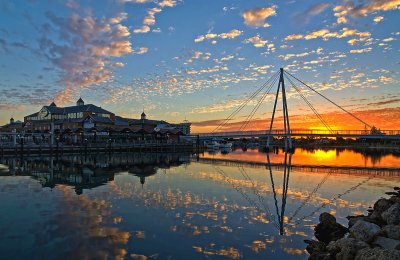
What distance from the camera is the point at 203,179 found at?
99.8 feet

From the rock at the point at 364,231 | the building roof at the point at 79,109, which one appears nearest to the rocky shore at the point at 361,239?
the rock at the point at 364,231

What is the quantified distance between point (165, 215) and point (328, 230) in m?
7.60

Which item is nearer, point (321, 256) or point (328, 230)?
point (321, 256)

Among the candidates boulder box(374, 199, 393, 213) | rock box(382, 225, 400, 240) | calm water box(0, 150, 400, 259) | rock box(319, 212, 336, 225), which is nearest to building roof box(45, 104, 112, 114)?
calm water box(0, 150, 400, 259)

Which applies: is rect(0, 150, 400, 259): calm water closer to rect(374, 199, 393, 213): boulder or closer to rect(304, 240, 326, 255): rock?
rect(304, 240, 326, 255): rock

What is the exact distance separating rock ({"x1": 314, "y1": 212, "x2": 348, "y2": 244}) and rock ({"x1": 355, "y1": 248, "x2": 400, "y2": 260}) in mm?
4016

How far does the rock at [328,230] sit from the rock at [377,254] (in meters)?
4.02

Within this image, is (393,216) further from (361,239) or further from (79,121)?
(79,121)

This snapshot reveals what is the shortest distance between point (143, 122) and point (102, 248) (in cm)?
9662

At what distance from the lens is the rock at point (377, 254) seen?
800cm

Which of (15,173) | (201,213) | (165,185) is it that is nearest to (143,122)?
(15,173)

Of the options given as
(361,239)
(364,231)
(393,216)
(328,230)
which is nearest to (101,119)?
(328,230)

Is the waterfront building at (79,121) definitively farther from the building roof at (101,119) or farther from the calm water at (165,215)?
the calm water at (165,215)

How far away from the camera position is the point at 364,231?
1127 centimetres
